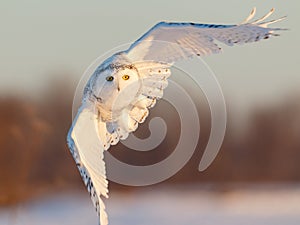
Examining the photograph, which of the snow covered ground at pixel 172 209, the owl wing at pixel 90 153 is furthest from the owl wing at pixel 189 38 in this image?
the snow covered ground at pixel 172 209

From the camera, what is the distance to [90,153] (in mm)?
5637

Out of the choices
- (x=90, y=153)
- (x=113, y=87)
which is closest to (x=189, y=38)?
(x=113, y=87)

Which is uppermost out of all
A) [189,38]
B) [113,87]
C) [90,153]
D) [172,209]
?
[189,38]

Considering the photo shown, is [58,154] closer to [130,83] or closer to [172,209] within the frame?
[172,209]

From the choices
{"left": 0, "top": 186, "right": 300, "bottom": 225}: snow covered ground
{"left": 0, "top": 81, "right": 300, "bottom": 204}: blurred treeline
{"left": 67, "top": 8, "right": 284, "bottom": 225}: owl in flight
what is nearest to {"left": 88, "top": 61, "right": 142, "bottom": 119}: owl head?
{"left": 67, "top": 8, "right": 284, "bottom": 225}: owl in flight

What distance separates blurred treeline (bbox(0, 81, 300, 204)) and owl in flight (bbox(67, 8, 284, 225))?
402cm

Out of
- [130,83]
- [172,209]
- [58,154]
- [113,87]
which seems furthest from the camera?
[58,154]

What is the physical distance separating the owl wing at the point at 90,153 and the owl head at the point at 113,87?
3.0 inches

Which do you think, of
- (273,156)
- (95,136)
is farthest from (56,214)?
(273,156)

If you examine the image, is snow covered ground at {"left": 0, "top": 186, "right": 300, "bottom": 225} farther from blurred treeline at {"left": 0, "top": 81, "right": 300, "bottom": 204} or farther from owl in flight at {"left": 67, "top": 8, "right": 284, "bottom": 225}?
owl in flight at {"left": 67, "top": 8, "right": 284, "bottom": 225}

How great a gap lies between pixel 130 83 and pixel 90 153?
39cm

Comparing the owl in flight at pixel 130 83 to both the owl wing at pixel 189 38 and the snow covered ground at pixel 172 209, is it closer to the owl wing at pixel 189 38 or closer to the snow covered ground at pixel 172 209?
the owl wing at pixel 189 38

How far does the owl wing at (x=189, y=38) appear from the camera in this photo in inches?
216

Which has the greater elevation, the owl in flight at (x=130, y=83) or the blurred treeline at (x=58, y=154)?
the owl in flight at (x=130, y=83)
